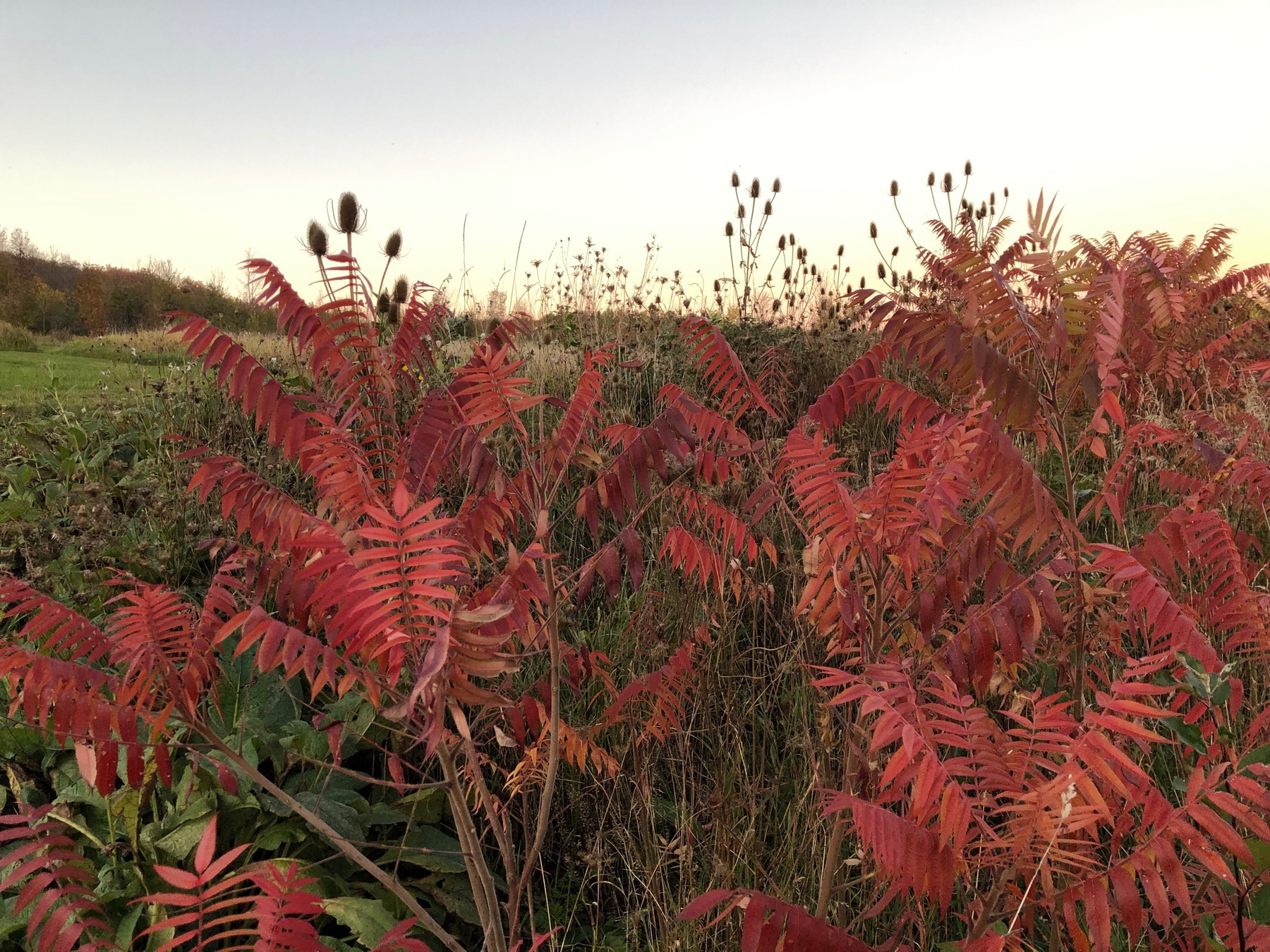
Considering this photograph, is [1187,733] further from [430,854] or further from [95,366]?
[95,366]

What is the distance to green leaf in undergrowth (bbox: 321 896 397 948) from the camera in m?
2.32

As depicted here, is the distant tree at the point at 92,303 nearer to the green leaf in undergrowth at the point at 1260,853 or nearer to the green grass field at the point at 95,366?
the green grass field at the point at 95,366

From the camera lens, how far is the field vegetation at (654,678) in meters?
1.38

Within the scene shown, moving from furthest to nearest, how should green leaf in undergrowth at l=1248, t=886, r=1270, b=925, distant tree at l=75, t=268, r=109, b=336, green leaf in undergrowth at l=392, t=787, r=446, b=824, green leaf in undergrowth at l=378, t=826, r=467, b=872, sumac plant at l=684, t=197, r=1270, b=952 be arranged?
distant tree at l=75, t=268, r=109, b=336
green leaf in undergrowth at l=392, t=787, r=446, b=824
green leaf in undergrowth at l=378, t=826, r=467, b=872
green leaf in undergrowth at l=1248, t=886, r=1270, b=925
sumac plant at l=684, t=197, r=1270, b=952

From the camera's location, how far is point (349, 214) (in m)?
2.39

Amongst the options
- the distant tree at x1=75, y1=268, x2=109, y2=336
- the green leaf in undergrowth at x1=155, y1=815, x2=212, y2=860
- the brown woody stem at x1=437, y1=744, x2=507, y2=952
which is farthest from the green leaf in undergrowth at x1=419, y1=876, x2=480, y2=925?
the distant tree at x1=75, y1=268, x2=109, y2=336

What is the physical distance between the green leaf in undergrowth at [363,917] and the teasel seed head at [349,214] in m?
1.88

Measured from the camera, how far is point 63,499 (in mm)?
5055

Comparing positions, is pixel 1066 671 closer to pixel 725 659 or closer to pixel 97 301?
pixel 725 659

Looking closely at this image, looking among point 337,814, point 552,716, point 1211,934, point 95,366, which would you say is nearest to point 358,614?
point 552,716

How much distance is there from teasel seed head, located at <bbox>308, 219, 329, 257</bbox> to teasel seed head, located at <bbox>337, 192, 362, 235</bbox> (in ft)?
0.49

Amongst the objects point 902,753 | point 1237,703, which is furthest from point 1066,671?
point 902,753

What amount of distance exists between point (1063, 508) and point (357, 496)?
13.4 ft

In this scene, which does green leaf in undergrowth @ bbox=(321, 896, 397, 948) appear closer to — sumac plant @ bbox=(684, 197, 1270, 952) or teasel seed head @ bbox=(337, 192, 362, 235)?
sumac plant @ bbox=(684, 197, 1270, 952)
